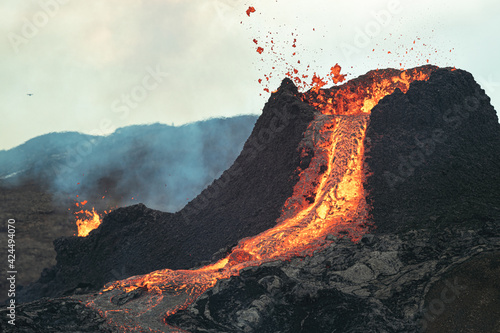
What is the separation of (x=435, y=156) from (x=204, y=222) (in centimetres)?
1425

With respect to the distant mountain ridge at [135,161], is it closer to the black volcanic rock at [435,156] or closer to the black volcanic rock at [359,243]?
the black volcanic rock at [359,243]

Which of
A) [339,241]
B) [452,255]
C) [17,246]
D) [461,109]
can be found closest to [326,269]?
[339,241]

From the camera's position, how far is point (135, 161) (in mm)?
76750

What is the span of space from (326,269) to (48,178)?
2254 inches

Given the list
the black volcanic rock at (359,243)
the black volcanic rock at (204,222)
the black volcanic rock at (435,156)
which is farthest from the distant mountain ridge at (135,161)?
the black volcanic rock at (435,156)

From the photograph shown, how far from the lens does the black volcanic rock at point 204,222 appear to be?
2673cm

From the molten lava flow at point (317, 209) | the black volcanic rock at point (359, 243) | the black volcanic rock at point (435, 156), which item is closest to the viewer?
the black volcanic rock at point (359, 243)

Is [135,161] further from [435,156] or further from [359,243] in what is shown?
[359,243]

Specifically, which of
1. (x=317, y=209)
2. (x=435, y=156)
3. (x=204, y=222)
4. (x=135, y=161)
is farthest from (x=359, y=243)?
(x=135, y=161)

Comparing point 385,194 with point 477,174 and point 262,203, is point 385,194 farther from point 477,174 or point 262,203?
point 262,203

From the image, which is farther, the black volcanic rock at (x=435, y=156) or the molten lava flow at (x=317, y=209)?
the black volcanic rock at (x=435, y=156)

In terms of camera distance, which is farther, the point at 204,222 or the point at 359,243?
the point at 204,222

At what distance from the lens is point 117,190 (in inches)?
2699

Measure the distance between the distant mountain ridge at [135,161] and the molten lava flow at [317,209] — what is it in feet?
146
